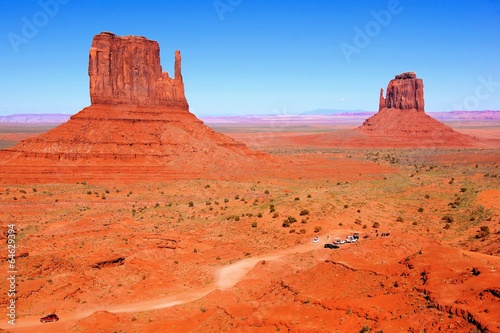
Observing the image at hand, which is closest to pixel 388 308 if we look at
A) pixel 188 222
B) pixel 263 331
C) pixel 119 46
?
pixel 263 331

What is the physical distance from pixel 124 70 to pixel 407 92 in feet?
313

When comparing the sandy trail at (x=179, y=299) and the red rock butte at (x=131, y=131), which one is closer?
the sandy trail at (x=179, y=299)

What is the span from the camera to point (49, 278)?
75.8ft

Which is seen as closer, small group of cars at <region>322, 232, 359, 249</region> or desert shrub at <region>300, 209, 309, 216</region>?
small group of cars at <region>322, 232, 359, 249</region>

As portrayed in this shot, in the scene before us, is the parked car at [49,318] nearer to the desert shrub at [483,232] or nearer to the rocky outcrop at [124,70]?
the desert shrub at [483,232]

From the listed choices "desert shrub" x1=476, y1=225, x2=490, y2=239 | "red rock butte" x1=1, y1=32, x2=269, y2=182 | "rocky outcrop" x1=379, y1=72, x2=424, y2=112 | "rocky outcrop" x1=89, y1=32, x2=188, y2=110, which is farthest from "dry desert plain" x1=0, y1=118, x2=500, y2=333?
"rocky outcrop" x1=379, y1=72, x2=424, y2=112

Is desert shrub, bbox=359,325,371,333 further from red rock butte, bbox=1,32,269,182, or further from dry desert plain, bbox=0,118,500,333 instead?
red rock butte, bbox=1,32,269,182

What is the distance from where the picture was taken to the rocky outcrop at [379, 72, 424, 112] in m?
138

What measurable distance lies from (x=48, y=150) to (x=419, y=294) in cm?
5883

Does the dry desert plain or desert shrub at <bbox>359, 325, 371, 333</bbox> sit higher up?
desert shrub at <bbox>359, 325, 371, 333</bbox>

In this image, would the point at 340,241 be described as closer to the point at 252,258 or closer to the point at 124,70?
the point at 252,258

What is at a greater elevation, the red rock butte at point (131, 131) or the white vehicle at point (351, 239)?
the red rock butte at point (131, 131)

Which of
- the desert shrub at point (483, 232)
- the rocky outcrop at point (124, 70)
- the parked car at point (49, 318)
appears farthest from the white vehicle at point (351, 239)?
the rocky outcrop at point (124, 70)

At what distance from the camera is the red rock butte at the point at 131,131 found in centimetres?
6322
